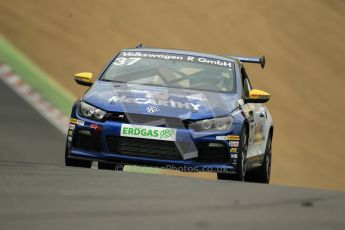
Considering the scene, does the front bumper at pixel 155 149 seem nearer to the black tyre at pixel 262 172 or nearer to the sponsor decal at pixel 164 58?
the sponsor decal at pixel 164 58

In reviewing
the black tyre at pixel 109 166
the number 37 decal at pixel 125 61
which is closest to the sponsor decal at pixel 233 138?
the black tyre at pixel 109 166

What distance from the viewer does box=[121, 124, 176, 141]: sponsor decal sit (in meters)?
9.91

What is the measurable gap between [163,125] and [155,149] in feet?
0.77

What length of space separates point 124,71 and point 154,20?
1397cm

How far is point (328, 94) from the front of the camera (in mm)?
22906

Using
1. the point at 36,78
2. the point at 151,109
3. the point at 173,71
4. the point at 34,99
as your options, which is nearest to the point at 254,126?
the point at 173,71

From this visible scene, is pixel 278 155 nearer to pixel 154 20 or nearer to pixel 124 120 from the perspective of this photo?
pixel 154 20

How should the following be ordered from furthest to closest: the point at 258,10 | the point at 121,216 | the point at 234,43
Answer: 1. the point at 258,10
2. the point at 234,43
3. the point at 121,216

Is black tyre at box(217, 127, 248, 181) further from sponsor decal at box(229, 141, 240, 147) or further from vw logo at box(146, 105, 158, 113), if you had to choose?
vw logo at box(146, 105, 158, 113)

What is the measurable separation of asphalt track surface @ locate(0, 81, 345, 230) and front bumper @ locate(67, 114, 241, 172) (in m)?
1.31

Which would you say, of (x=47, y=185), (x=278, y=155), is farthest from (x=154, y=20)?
(x=47, y=185)

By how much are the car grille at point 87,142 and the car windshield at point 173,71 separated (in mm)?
1122

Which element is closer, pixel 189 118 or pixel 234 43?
pixel 189 118

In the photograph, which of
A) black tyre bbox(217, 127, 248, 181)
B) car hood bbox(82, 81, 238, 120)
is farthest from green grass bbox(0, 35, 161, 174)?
black tyre bbox(217, 127, 248, 181)
